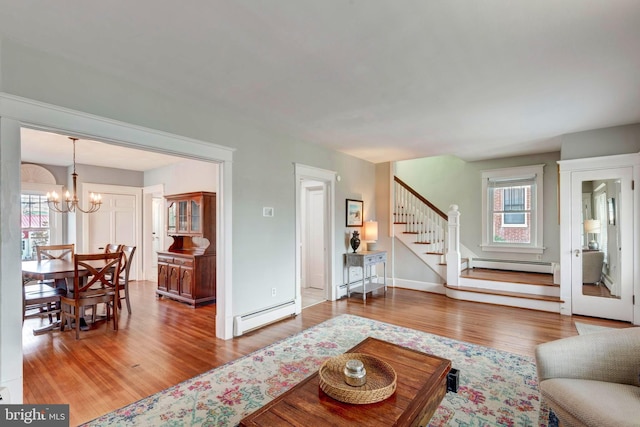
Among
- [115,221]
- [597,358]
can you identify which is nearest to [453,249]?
[597,358]

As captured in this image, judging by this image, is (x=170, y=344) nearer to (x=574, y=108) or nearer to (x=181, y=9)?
(x=181, y=9)

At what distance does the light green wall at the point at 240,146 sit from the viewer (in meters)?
2.22

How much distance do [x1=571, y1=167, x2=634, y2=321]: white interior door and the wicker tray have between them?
4110mm

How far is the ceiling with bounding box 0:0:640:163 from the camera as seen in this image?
1.78 m

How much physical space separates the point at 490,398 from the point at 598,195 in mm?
3586

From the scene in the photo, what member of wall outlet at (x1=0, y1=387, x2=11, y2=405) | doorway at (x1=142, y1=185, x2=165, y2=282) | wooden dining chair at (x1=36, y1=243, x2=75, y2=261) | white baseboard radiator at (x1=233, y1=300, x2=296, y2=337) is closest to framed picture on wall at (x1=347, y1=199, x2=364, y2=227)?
white baseboard radiator at (x1=233, y1=300, x2=296, y2=337)

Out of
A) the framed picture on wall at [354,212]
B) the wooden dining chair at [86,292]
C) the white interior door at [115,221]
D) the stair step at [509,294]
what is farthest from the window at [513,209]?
the white interior door at [115,221]

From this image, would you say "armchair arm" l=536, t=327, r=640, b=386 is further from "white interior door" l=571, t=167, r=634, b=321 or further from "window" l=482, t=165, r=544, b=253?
"window" l=482, t=165, r=544, b=253

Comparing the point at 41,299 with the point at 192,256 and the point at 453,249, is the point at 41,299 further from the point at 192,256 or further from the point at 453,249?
the point at 453,249

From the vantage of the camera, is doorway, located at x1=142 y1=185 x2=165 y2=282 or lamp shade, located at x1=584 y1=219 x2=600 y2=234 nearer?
lamp shade, located at x1=584 y1=219 x2=600 y2=234

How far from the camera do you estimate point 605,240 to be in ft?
13.5

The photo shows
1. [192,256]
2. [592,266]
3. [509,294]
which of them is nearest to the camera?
[592,266]

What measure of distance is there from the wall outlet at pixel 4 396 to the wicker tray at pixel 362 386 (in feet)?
6.77

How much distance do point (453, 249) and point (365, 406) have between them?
4.55 metres
